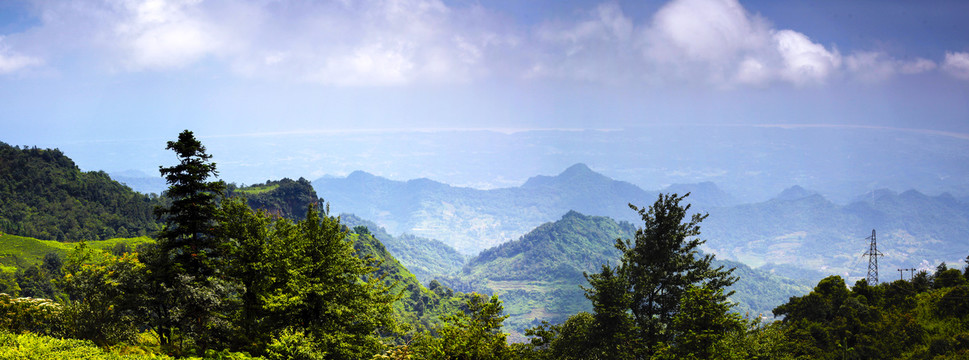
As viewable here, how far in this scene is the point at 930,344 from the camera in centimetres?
3628

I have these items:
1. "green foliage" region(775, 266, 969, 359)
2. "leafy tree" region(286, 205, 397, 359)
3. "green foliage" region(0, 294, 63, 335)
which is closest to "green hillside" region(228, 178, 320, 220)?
"green foliage" region(0, 294, 63, 335)

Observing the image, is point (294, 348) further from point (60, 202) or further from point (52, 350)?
point (60, 202)

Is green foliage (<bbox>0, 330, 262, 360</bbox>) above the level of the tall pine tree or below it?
below

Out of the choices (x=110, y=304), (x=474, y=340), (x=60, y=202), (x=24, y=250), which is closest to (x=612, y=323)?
(x=474, y=340)

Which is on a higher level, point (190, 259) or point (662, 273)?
point (662, 273)

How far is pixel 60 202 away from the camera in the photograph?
122 m

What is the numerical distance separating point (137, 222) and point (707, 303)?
146 m

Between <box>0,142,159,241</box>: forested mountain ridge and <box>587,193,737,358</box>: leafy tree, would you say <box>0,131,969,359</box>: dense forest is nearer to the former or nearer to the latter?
<box>587,193,737,358</box>: leafy tree

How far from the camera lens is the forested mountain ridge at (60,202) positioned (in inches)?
4385

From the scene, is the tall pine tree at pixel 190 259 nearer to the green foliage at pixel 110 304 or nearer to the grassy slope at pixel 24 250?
the green foliage at pixel 110 304

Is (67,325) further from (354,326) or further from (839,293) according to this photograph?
(839,293)

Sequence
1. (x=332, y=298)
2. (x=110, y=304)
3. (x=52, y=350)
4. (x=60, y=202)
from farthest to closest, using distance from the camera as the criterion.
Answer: (x=60, y=202)
(x=110, y=304)
(x=332, y=298)
(x=52, y=350)

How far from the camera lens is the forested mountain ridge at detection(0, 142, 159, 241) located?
111 m

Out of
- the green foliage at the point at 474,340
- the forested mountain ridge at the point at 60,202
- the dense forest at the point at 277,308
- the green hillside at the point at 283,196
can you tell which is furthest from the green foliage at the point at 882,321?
the green hillside at the point at 283,196
